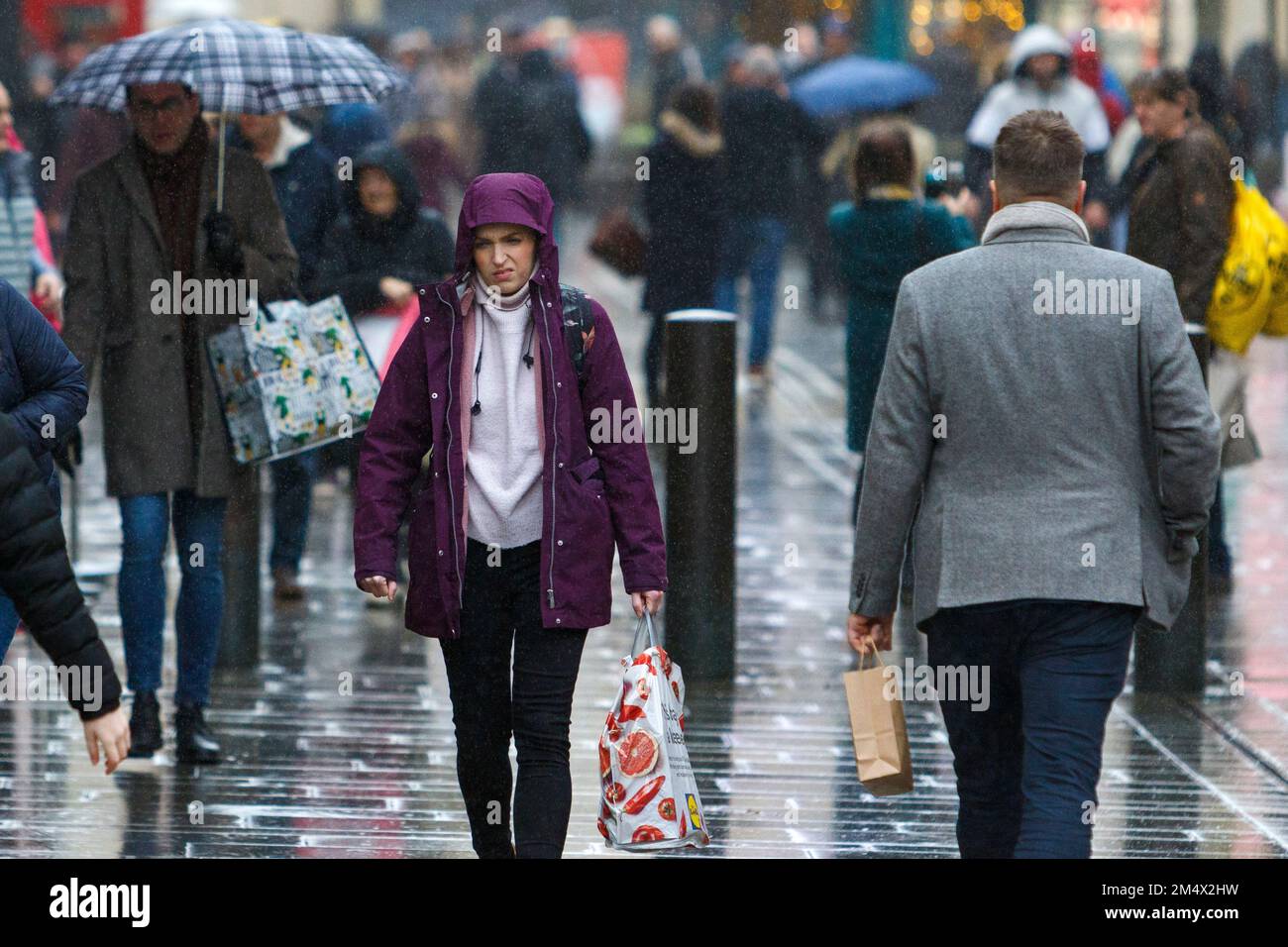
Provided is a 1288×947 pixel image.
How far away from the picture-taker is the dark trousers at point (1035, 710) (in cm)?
442

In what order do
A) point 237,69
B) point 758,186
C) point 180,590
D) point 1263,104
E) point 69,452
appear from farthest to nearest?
1. point 1263,104
2. point 758,186
3. point 237,69
4. point 180,590
5. point 69,452

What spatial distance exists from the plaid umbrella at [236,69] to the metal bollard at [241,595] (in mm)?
1244

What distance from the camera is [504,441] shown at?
496cm

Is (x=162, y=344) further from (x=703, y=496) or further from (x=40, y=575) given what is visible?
(x=40, y=575)

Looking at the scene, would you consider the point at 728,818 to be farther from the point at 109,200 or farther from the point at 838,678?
the point at 109,200

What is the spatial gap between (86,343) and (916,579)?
2811mm

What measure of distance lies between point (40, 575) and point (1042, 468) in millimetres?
1871

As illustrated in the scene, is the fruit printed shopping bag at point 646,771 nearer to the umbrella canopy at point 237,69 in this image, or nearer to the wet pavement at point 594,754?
the wet pavement at point 594,754

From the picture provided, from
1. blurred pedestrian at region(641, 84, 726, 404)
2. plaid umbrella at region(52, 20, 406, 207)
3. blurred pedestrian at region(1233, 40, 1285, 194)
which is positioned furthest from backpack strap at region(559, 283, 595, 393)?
blurred pedestrian at region(1233, 40, 1285, 194)

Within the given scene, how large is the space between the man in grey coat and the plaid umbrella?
273 centimetres

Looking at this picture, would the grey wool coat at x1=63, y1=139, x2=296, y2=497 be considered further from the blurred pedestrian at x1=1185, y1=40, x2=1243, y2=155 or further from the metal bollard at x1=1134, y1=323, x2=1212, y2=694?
the blurred pedestrian at x1=1185, y1=40, x2=1243, y2=155

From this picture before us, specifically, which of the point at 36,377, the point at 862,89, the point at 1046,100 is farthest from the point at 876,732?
the point at 862,89

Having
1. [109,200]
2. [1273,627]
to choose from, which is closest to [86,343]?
[109,200]
